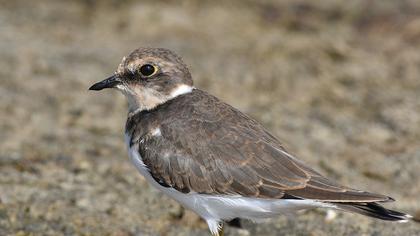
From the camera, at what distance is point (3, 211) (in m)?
7.53

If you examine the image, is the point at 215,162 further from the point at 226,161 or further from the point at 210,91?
the point at 210,91

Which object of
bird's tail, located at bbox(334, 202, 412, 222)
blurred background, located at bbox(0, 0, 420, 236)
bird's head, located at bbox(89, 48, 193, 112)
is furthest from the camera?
blurred background, located at bbox(0, 0, 420, 236)

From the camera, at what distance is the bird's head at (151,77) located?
6859mm

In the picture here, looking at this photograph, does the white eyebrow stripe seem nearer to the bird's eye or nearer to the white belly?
the bird's eye

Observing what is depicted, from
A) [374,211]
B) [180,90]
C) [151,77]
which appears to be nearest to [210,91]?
[180,90]

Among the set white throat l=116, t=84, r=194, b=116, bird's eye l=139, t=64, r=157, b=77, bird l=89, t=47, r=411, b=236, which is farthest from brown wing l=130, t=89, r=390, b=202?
bird's eye l=139, t=64, r=157, b=77

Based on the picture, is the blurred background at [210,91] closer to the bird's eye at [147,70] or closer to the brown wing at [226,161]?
the brown wing at [226,161]

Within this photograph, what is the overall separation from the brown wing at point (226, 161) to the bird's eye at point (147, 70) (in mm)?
519

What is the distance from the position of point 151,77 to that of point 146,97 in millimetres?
197

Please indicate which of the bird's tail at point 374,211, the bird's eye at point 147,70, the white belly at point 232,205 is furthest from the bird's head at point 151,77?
the bird's tail at point 374,211

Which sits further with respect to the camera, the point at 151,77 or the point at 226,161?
the point at 151,77

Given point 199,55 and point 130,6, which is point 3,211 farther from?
point 130,6

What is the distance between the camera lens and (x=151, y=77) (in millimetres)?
6895

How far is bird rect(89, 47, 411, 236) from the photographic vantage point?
6059 mm
